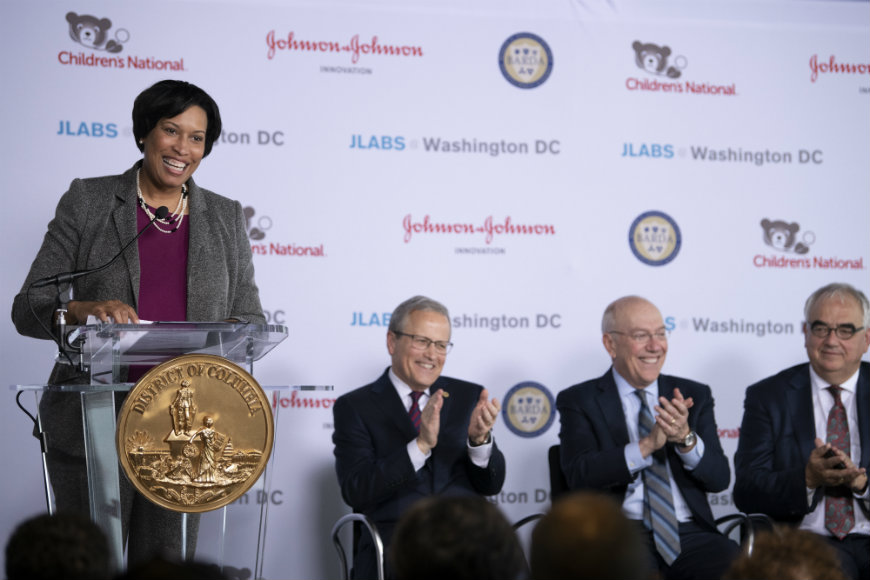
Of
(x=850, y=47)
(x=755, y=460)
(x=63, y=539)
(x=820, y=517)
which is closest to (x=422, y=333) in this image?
(x=755, y=460)

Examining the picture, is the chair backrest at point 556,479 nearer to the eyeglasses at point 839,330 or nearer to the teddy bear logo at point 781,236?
the eyeglasses at point 839,330

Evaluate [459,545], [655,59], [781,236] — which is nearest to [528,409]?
[781,236]

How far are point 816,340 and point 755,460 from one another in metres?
0.57

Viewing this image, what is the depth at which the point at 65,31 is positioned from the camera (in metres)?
4.71

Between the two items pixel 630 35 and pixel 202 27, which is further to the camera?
pixel 630 35

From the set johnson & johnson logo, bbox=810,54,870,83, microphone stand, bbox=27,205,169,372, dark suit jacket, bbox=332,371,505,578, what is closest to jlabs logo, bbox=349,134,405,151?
dark suit jacket, bbox=332,371,505,578

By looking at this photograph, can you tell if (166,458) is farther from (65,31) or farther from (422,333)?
(65,31)

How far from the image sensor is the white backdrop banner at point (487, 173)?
473cm

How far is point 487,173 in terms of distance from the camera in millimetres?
5043

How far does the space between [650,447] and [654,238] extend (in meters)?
1.70

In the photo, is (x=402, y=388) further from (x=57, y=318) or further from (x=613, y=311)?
(x=57, y=318)

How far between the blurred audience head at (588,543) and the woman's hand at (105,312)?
5.48 feet

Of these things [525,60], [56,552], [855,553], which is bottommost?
[855,553]

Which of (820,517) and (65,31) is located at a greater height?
(65,31)
